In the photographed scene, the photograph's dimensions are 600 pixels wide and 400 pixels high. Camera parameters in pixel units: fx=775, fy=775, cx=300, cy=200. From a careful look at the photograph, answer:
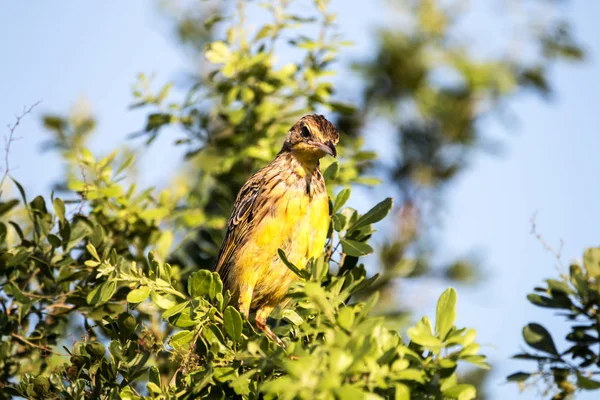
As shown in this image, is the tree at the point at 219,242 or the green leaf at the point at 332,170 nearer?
the tree at the point at 219,242

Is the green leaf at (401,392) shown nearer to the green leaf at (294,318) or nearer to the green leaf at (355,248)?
the green leaf at (294,318)

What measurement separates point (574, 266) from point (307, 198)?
92.2 inches

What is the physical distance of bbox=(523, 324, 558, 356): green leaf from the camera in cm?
309

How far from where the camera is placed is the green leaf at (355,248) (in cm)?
423

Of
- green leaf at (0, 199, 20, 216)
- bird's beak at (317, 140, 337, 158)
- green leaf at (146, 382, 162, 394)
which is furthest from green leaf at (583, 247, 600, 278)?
green leaf at (0, 199, 20, 216)

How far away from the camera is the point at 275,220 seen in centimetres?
537

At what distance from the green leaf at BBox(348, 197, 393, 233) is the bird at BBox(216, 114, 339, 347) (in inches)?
27.5

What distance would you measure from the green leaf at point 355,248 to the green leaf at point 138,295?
121cm

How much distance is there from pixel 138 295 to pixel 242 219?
79.7 inches

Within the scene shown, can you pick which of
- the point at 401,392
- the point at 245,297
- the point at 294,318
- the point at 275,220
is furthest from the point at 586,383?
the point at 245,297

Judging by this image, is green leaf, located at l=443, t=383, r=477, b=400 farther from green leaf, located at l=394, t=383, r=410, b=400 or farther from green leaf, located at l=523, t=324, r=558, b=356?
green leaf, located at l=523, t=324, r=558, b=356

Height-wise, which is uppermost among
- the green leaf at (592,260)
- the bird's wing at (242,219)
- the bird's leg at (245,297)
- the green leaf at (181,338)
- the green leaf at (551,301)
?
the bird's wing at (242,219)

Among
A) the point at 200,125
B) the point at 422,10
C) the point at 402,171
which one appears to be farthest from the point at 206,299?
the point at 422,10

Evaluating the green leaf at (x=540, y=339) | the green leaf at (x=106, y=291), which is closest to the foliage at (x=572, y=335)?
the green leaf at (x=540, y=339)
